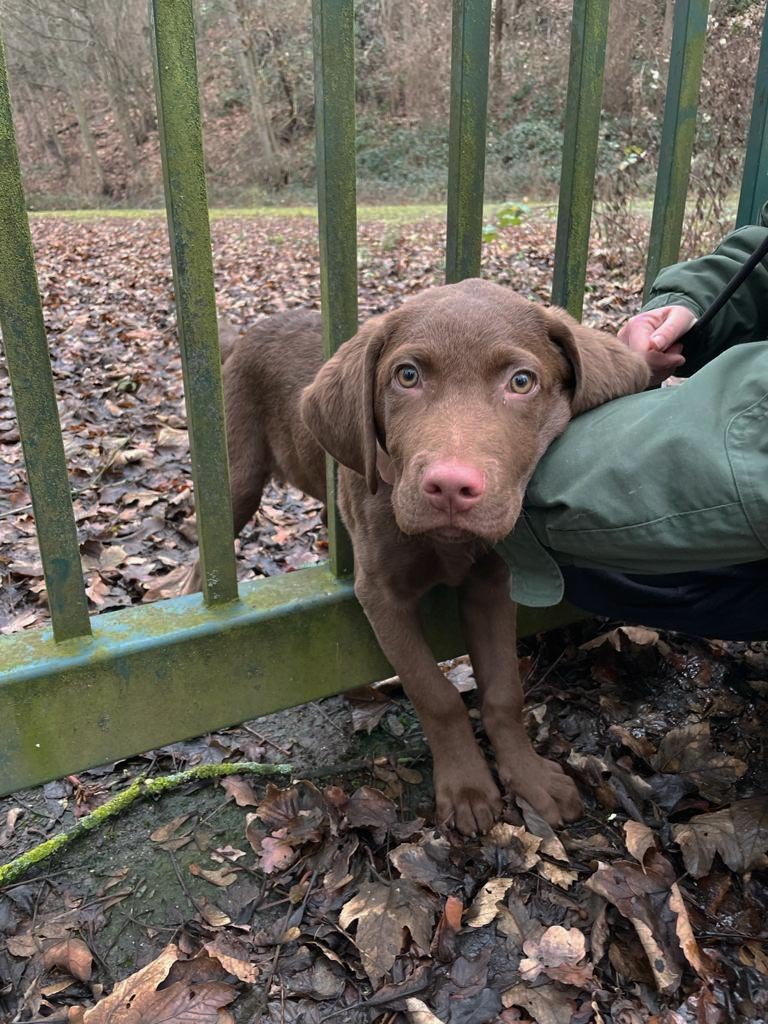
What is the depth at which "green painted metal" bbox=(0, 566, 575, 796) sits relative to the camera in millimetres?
2391

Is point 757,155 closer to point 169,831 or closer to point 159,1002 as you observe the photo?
point 169,831

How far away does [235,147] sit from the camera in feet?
86.2

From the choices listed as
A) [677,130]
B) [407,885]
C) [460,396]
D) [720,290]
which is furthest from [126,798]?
[677,130]

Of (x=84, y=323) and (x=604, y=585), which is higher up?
(x=604, y=585)

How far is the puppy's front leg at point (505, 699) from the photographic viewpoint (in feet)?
8.58

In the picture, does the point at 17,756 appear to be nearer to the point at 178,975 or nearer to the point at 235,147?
the point at 178,975

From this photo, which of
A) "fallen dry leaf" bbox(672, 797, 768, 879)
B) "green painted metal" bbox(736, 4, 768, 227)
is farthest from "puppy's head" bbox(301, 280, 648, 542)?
"green painted metal" bbox(736, 4, 768, 227)

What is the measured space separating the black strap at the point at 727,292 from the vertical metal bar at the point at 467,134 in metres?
0.70

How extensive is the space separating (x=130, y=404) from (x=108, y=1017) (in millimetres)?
5109

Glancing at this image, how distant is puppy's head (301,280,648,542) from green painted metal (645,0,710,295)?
0.94m

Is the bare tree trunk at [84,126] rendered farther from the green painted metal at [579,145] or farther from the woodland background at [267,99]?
the green painted metal at [579,145]

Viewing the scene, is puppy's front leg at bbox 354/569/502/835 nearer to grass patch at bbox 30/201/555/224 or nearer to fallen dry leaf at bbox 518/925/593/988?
fallen dry leaf at bbox 518/925/593/988

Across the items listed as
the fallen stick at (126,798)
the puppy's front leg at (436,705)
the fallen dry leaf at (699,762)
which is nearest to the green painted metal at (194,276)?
the puppy's front leg at (436,705)

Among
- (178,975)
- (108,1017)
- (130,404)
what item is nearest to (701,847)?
(178,975)
